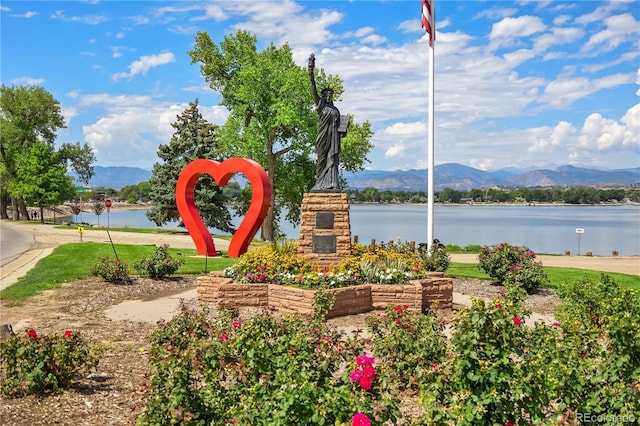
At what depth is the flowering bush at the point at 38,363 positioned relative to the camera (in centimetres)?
556

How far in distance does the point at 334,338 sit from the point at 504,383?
2123 millimetres

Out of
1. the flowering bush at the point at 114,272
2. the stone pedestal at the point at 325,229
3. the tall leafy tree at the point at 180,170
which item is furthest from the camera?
the tall leafy tree at the point at 180,170

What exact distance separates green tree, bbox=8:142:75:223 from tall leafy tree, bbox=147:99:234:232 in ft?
43.5

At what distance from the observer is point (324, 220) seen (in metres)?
11.8

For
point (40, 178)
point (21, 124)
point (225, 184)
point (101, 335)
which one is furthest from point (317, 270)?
point (21, 124)

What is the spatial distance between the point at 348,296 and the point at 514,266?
5720mm

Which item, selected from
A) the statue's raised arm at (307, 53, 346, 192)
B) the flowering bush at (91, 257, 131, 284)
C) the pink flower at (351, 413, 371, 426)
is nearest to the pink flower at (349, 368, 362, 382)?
the pink flower at (351, 413, 371, 426)

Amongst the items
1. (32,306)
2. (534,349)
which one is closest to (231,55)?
(32,306)

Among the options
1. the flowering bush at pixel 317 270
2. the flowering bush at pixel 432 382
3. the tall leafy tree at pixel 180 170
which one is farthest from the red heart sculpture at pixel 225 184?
the tall leafy tree at pixel 180 170

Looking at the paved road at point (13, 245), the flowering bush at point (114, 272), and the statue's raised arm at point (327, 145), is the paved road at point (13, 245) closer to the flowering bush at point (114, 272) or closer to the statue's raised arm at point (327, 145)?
the flowering bush at point (114, 272)

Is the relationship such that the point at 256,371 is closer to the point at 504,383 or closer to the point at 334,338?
the point at 334,338

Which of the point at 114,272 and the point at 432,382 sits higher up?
the point at 432,382

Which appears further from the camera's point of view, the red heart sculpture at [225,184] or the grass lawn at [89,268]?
the grass lawn at [89,268]

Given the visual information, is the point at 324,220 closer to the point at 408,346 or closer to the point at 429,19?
the point at 408,346
